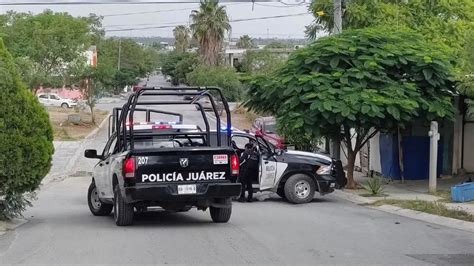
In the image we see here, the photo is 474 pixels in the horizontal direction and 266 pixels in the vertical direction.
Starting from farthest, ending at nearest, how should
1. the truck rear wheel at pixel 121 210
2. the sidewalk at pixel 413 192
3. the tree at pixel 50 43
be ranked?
1. the tree at pixel 50 43
2. the sidewalk at pixel 413 192
3. the truck rear wheel at pixel 121 210

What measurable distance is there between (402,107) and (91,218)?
831 cm

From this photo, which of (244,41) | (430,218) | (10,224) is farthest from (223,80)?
(244,41)

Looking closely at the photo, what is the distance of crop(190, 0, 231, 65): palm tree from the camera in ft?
269

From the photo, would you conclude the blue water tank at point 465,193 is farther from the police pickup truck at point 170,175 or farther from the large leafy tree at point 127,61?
the large leafy tree at point 127,61

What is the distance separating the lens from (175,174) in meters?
12.4

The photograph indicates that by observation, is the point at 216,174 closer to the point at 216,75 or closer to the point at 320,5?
the point at 320,5

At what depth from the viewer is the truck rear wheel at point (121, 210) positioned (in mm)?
12805

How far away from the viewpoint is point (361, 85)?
1909 cm

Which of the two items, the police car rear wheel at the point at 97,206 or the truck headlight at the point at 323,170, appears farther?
the truck headlight at the point at 323,170

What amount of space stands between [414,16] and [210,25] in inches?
1963

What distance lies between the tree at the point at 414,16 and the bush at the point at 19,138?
20467 millimetres

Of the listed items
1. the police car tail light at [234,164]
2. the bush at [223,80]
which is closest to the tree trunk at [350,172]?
the police car tail light at [234,164]

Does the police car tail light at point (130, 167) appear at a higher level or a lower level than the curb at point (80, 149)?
higher

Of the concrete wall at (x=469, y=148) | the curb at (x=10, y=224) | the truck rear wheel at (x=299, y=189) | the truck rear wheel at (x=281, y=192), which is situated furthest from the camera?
the concrete wall at (x=469, y=148)
